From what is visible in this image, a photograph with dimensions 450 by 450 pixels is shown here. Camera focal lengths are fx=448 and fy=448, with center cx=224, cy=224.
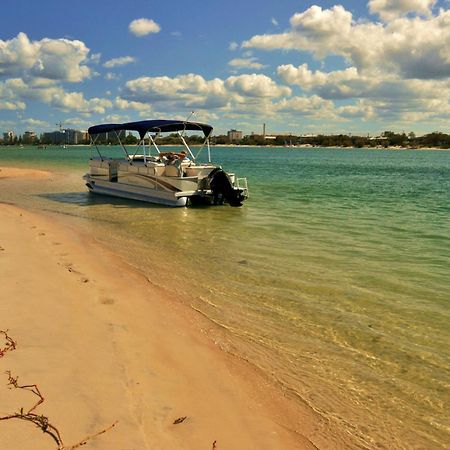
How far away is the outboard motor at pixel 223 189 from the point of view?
19500mm

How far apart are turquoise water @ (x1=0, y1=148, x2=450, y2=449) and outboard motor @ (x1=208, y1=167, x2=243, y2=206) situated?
204 cm

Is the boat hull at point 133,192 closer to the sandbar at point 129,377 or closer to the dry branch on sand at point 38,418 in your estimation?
the sandbar at point 129,377

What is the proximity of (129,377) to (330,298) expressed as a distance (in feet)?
13.4

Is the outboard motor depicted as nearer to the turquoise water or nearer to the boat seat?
the boat seat

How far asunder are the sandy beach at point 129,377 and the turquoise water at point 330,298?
1.40 ft

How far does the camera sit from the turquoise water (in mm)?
4676

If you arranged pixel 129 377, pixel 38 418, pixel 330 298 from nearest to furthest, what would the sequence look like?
pixel 38 418
pixel 129 377
pixel 330 298

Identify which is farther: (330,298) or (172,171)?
(172,171)

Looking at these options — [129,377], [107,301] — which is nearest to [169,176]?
[107,301]

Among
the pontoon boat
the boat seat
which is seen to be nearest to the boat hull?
the pontoon boat

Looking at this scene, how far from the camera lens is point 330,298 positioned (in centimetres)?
767

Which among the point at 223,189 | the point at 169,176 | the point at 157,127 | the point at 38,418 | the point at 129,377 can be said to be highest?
the point at 157,127

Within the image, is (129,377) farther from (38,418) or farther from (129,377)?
(38,418)

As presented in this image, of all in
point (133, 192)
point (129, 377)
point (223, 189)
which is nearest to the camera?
point (129, 377)
